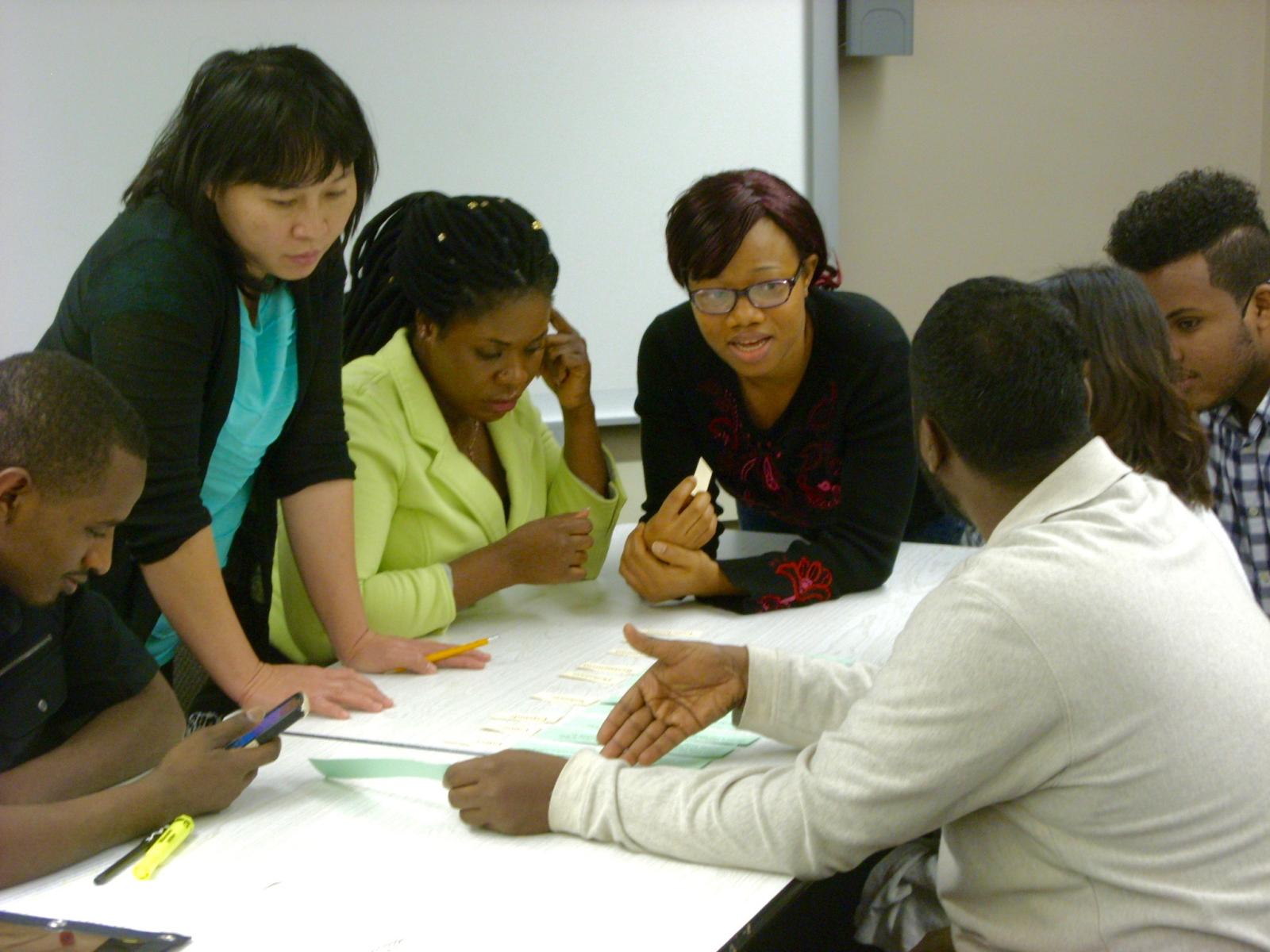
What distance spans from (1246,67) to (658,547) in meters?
3.19

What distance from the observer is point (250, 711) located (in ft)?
4.66

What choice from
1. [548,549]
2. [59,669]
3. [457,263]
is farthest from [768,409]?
[59,669]

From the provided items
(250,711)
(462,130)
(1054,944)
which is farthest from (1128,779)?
(462,130)

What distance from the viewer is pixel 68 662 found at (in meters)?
1.42

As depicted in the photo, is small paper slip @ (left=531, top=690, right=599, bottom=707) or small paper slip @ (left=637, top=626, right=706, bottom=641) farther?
small paper slip @ (left=637, top=626, right=706, bottom=641)

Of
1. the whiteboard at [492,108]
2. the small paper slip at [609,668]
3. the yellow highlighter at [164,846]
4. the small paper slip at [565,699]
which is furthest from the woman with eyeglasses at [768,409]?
the whiteboard at [492,108]

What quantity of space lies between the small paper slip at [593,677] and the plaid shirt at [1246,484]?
105 centimetres

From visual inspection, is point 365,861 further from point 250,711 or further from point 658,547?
point 658,547

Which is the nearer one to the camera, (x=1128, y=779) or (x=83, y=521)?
(x=1128, y=779)

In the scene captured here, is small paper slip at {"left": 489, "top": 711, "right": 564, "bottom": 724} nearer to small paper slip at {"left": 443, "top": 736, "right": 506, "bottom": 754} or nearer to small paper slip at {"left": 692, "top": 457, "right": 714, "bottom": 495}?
small paper slip at {"left": 443, "top": 736, "right": 506, "bottom": 754}

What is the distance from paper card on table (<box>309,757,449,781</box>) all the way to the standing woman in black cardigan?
8.8 inches

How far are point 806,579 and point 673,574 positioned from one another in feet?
0.74

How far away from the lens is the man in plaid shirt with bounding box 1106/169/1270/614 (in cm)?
212

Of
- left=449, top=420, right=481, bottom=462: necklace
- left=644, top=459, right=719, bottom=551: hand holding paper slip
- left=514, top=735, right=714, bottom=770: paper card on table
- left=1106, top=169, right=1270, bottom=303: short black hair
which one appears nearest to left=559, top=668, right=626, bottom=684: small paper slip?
left=514, top=735, right=714, bottom=770: paper card on table
